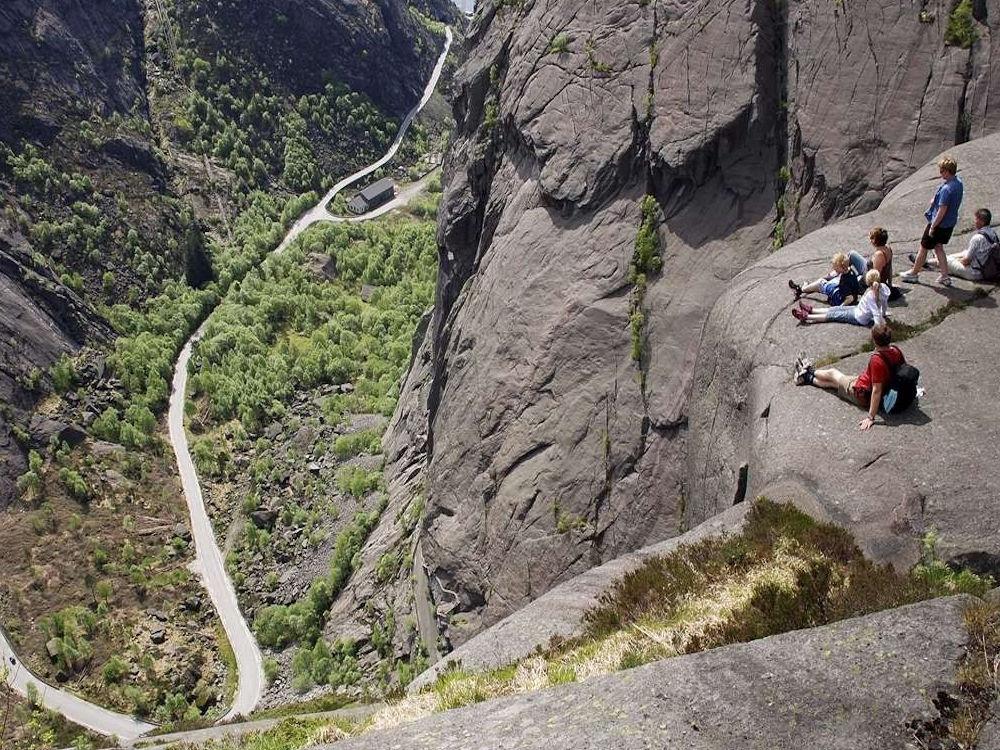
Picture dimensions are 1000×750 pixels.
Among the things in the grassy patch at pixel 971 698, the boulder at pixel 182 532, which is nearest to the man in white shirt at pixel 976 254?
the grassy patch at pixel 971 698

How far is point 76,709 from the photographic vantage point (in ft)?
153

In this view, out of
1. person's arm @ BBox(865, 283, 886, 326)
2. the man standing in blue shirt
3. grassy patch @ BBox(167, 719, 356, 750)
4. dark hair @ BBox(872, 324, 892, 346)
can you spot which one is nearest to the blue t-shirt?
the man standing in blue shirt

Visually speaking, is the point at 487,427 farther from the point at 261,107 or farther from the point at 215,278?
the point at 261,107

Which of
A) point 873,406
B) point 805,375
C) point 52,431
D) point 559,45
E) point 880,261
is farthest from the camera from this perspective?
point 52,431

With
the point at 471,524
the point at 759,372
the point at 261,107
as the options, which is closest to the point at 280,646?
the point at 471,524

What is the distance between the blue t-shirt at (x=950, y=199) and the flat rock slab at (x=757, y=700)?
1123cm

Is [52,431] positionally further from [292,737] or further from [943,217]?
[943,217]

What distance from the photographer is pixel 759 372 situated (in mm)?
19203

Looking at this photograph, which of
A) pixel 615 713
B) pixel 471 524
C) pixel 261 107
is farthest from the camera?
pixel 261 107

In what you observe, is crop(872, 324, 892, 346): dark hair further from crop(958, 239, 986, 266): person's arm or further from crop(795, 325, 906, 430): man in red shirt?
crop(958, 239, 986, 266): person's arm

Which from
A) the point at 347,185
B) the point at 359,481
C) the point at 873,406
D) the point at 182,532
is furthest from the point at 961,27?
the point at 347,185

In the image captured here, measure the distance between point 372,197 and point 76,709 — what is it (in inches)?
3035

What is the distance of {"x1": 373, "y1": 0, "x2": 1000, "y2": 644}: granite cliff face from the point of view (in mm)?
25281

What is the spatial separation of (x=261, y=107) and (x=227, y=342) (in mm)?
51396
